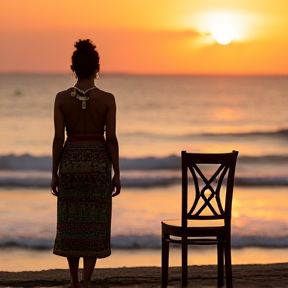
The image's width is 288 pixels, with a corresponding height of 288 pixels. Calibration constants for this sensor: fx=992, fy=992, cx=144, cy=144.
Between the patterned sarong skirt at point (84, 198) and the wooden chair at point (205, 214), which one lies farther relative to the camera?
the wooden chair at point (205, 214)

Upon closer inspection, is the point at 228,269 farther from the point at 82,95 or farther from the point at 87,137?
the point at 82,95

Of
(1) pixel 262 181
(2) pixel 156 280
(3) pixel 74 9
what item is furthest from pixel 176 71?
(2) pixel 156 280

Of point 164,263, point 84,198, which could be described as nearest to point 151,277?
point 164,263

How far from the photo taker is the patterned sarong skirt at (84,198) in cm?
544

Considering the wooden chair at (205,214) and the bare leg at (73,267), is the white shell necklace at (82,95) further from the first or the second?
the bare leg at (73,267)

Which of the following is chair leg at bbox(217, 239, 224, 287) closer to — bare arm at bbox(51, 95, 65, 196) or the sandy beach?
the sandy beach

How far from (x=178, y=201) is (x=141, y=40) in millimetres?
24775

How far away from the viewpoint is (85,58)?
17.8ft

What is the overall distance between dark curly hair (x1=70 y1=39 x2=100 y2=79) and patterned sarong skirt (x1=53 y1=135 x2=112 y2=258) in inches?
14.5

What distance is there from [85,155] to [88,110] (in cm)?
25

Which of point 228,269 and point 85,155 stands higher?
point 85,155

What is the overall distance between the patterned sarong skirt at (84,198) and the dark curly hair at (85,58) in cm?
37

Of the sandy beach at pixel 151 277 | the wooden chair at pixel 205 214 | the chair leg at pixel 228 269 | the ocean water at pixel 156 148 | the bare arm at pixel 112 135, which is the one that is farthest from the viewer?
the ocean water at pixel 156 148

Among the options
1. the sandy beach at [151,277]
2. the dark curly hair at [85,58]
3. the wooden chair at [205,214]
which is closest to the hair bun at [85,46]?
the dark curly hair at [85,58]
